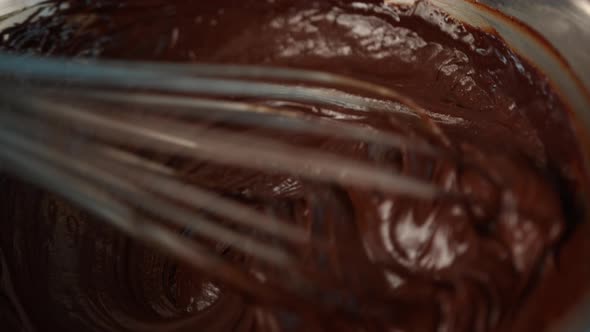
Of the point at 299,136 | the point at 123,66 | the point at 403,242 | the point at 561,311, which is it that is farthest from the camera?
the point at 299,136

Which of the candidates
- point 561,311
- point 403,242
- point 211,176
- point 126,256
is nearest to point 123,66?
point 211,176

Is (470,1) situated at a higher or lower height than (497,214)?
higher

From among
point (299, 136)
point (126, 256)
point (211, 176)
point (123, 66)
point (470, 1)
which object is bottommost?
point (126, 256)

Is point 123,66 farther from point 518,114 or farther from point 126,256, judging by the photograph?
point 518,114
